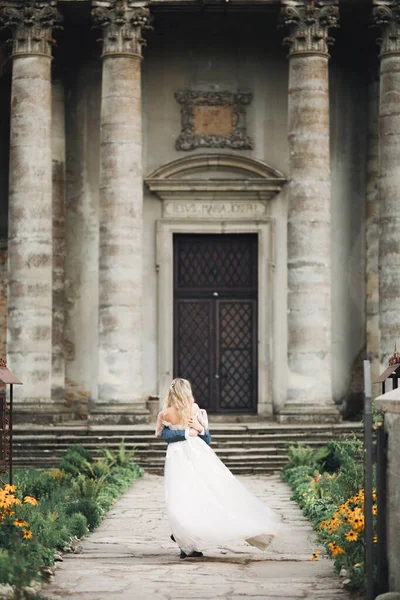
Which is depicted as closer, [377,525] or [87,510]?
[377,525]

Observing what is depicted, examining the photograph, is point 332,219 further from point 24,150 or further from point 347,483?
point 347,483

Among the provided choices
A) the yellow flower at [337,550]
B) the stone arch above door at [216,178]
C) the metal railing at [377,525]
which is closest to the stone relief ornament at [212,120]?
the stone arch above door at [216,178]

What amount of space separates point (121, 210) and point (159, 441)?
4443mm

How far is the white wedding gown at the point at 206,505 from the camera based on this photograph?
1291 centimetres

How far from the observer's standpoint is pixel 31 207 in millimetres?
25266

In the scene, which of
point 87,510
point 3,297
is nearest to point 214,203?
point 3,297

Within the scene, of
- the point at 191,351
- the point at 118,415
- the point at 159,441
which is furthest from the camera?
the point at 191,351

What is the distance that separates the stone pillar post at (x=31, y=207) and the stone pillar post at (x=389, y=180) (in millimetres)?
6208

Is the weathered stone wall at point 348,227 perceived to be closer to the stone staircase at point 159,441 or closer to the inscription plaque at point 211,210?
the inscription plaque at point 211,210

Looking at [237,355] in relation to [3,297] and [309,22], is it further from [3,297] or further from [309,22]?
[309,22]

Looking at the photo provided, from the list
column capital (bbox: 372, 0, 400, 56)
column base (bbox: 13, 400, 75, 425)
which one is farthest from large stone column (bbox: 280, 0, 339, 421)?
column base (bbox: 13, 400, 75, 425)

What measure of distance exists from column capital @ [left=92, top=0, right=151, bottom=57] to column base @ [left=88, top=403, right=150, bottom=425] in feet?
21.6

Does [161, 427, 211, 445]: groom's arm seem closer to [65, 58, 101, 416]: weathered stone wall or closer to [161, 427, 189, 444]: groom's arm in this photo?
[161, 427, 189, 444]: groom's arm

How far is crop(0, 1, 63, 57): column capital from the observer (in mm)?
25391
